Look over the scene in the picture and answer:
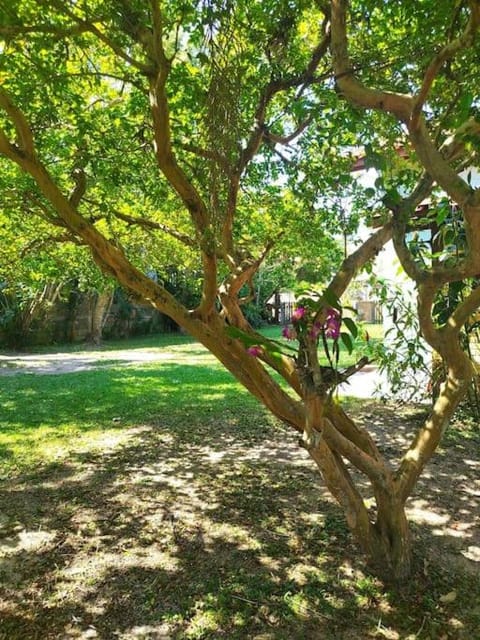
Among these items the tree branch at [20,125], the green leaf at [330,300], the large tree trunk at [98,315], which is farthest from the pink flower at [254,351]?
the large tree trunk at [98,315]

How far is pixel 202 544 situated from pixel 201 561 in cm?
18

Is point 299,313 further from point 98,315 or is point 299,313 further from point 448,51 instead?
point 98,315

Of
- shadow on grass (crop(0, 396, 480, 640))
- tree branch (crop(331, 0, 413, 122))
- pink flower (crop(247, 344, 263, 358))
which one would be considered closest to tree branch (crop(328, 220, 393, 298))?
pink flower (crop(247, 344, 263, 358))

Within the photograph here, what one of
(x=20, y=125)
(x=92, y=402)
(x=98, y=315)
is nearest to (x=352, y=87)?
(x=20, y=125)

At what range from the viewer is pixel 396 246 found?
226 cm

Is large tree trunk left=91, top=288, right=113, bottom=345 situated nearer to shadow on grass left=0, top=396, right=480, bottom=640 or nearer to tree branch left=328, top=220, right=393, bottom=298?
shadow on grass left=0, top=396, right=480, bottom=640

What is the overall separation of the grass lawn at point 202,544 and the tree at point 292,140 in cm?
29

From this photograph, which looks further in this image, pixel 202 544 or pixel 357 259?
pixel 202 544

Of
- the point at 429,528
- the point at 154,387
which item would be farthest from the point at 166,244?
the point at 429,528

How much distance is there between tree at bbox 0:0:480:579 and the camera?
2.10 m

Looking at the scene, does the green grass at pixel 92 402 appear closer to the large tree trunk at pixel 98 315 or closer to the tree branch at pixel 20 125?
the tree branch at pixel 20 125

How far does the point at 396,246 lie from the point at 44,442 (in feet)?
13.5

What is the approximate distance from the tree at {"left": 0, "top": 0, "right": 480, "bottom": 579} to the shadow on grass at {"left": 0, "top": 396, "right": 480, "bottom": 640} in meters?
0.29

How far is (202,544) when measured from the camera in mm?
2816
